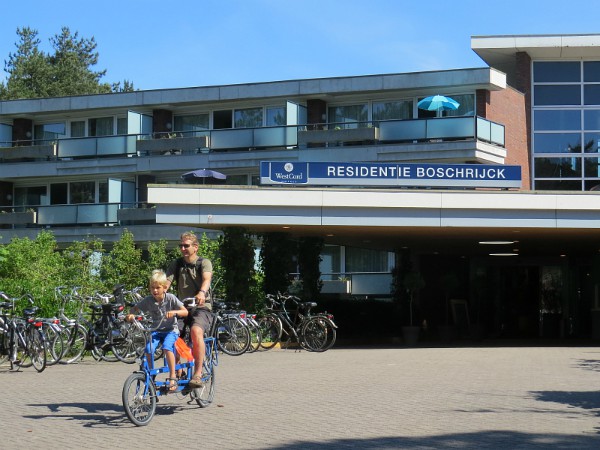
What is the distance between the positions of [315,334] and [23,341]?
7204 mm

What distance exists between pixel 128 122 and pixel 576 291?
57.5 ft

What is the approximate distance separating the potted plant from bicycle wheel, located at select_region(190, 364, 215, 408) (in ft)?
56.8

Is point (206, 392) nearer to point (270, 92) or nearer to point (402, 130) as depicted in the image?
point (402, 130)

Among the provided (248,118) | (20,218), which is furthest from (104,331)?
(20,218)

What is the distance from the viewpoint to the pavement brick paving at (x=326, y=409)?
889 cm

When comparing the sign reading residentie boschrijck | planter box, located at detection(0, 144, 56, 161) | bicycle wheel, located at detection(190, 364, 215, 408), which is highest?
planter box, located at detection(0, 144, 56, 161)

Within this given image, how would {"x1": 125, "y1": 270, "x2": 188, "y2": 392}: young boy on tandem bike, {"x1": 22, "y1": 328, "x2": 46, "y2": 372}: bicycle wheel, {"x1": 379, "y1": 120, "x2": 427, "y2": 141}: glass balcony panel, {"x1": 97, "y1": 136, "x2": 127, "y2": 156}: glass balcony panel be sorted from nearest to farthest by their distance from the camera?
{"x1": 125, "y1": 270, "x2": 188, "y2": 392}: young boy on tandem bike
{"x1": 22, "y1": 328, "x2": 46, "y2": 372}: bicycle wheel
{"x1": 379, "y1": 120, "x2": 427, "y2": 141}: glass balcony panel
{"x1": 97, "y1": 136, "x2": 127, "y2": 156}: glass balcony panel

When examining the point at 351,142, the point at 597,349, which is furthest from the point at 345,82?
the point at 597,349

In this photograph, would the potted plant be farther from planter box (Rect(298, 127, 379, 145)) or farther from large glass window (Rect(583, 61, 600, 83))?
large glass window (Rect(583, 61, 600, 83))

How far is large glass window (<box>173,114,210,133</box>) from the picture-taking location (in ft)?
133

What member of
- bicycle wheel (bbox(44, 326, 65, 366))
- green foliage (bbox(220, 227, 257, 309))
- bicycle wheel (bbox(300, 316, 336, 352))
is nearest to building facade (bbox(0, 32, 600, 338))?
green foliage (bbox(220, 227, 257, 309))

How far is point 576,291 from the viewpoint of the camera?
117ft

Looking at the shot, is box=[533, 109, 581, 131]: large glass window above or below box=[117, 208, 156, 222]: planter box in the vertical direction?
above

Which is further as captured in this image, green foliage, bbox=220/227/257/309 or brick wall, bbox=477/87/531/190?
brick wall, bbox=477/87/531/190
